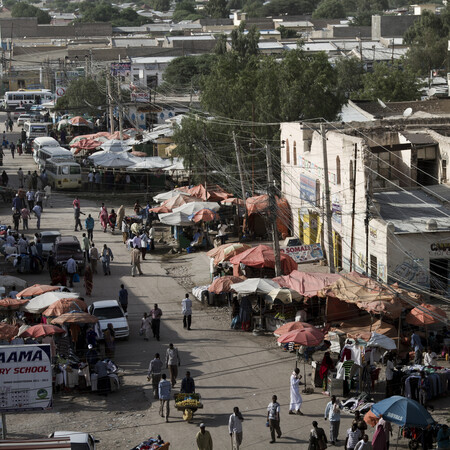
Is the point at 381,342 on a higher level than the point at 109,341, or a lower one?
higher

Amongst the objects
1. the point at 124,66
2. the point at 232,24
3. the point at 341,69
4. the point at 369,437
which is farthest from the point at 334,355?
the point at 232,24

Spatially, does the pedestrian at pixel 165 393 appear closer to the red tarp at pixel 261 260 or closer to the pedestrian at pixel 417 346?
the pedestrian at pixel 417 346

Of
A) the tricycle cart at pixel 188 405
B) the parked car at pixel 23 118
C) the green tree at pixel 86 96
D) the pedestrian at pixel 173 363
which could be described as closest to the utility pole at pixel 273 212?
the pedestrian at pixel 173 363

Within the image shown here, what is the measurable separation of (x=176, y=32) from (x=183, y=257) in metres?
126

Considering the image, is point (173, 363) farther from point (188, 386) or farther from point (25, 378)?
point (25, 378)

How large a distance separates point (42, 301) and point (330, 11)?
570 feet

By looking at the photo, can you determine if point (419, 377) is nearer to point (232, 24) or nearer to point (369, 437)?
point (369, 437)

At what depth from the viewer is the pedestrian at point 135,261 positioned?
115 feet

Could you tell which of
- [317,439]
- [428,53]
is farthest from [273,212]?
[428,53]

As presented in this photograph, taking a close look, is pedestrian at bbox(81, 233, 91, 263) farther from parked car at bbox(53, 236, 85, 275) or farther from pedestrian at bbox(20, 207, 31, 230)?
pedestrian at bbox(20, 207, 31, 230)

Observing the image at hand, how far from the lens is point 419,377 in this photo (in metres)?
22.6

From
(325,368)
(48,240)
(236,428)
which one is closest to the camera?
(236,428)

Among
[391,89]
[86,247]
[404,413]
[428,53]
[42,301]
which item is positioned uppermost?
[428,53]

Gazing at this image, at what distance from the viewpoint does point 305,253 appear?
3353 cm
